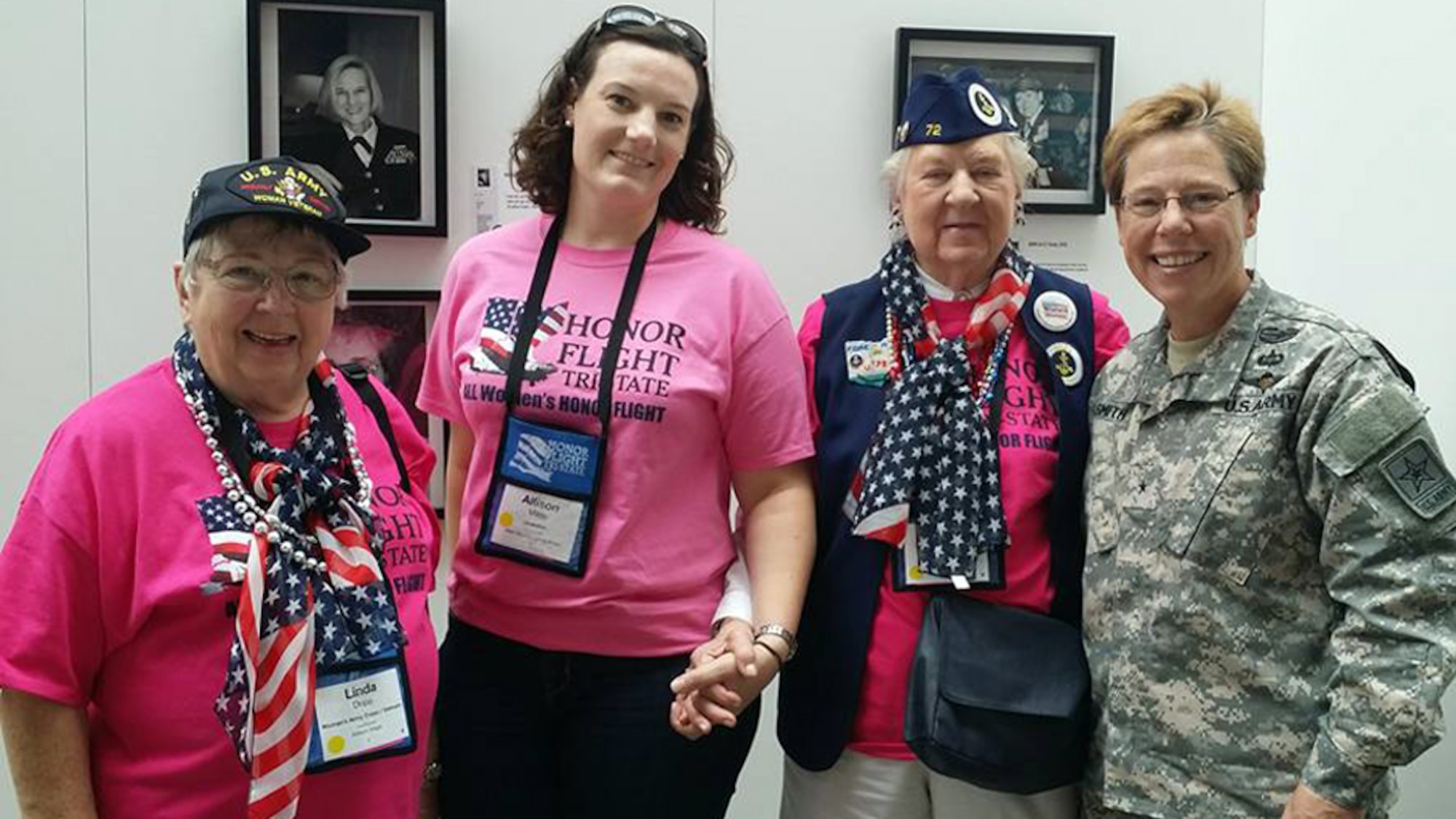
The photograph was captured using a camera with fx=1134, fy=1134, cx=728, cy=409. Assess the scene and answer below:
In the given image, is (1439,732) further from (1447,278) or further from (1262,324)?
(1447,278)

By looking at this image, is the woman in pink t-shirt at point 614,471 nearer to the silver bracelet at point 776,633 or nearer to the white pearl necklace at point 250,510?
the silver bracelet at point 776,633

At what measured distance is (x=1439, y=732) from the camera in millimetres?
1348

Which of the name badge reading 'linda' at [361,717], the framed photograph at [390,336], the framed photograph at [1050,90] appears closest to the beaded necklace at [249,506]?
the name badge reading 'linda' at [361,717]

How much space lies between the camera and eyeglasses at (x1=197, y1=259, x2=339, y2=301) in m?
1.35

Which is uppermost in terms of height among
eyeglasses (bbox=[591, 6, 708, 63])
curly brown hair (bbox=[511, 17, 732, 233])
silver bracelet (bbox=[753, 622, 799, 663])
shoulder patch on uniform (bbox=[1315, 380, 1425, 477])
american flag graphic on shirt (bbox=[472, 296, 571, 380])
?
eyeglasses (bbox=[591, 6, 708, 63])

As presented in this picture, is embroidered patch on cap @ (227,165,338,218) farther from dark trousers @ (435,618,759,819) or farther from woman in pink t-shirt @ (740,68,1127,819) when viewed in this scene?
woman in pink t-shirt @ (740,68,1127,819)

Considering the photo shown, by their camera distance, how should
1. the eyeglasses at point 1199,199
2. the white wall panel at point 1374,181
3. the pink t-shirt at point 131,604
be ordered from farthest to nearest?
1. the white wall panel at point 1374,181
2. the eyeglasses at point 1199,199
3. the pink t-shirt at point 131,604

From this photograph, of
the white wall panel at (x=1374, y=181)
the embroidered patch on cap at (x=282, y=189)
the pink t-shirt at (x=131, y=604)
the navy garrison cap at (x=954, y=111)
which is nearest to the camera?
the pink t-shirt at (x=131, y=604)

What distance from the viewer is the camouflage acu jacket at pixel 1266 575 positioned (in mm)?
1344

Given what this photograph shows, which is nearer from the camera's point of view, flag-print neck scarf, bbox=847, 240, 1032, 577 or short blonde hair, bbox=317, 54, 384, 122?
flag-print neck scarf, bbox=847, 240, 1032, 577

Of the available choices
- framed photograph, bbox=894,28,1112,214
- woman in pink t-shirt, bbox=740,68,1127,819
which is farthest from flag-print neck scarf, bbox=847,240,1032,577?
framed photograph, bbox=894,28,1112,214

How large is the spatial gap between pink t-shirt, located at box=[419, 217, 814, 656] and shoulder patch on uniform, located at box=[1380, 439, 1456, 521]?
772 millimetres

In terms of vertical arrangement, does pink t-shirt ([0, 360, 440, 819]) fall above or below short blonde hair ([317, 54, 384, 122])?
below

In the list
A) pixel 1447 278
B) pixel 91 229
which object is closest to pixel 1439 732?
pixel 1447 278
